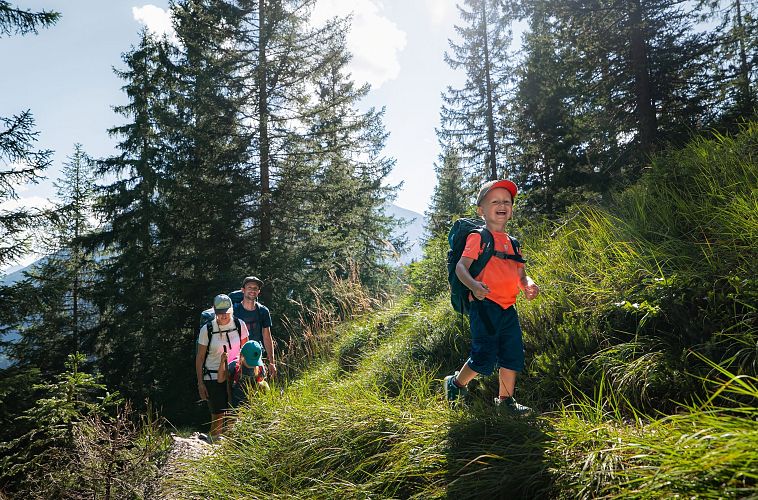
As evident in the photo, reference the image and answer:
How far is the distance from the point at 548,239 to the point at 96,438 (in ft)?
18.2

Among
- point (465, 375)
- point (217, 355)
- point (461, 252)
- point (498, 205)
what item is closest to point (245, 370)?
point (217, 355)

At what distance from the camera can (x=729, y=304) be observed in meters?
3.26

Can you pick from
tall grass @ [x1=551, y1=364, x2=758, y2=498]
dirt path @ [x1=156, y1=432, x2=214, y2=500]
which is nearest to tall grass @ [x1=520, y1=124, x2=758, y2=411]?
tall grass @ [x1=551, y1=364, x2=758, y2=498]

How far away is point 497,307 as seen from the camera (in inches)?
134

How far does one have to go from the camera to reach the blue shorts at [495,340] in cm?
333

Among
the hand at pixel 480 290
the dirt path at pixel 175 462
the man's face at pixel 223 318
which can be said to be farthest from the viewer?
the man's face at pixel 223 318

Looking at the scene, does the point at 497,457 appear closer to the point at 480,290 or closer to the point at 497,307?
the point at 480,290

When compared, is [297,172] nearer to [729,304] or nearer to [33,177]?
[33,177]

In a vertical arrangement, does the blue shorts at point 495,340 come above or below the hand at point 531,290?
below

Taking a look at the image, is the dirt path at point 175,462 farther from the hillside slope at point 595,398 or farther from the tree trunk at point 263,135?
the tree trunk at point 263,135

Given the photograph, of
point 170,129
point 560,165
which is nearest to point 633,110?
point 560,165

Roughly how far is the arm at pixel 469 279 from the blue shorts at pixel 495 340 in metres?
0.27

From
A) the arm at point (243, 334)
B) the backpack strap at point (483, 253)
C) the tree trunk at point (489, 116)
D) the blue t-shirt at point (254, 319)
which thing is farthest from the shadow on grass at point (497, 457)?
the tree trunk at point (489, 116)

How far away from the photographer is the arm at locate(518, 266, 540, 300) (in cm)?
343
